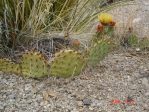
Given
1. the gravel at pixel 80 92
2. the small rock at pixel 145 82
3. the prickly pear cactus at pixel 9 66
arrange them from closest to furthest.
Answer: the gravel at pixel 80 92, the prickly pear cactus at pixel 9 66, the small rock at pixel 145 82

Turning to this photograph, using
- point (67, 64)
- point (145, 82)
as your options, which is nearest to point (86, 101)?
point (67, 64)

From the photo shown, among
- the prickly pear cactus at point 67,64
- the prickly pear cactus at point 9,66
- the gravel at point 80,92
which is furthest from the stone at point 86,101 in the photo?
the prickly pear cactus at point 9,66

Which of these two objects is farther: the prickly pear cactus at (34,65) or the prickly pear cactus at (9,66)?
the prickly pear cactus at (9,66)

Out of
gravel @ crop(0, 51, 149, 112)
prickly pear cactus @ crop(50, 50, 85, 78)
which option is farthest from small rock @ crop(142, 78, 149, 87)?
prickly pear cactus @ crop(50, 50, 85, 78)

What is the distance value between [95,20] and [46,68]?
897 mm

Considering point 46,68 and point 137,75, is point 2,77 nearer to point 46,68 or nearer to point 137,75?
point 46,68

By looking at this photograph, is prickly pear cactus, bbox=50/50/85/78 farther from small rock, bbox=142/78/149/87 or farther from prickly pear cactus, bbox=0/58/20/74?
small rock, bbox=142/78/149/87

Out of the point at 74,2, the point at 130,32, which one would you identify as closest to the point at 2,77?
the point at 74,2

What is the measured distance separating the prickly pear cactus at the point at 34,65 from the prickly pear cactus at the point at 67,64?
0.05 meters

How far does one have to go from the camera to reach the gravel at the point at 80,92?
8.68 feet

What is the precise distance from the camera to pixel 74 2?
3.45 m

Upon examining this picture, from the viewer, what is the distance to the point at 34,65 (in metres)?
2.75

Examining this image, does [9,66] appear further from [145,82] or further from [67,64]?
[145,82]

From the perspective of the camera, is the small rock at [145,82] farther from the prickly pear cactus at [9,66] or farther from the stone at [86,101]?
the prickly pear cactus at [9,66]
